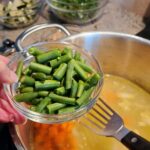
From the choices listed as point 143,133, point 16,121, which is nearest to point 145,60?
point 143,133

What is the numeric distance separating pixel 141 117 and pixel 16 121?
377 millimetres

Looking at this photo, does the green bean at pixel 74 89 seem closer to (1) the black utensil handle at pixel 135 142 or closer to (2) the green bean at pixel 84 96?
(2) the green bean at pixel 84 96

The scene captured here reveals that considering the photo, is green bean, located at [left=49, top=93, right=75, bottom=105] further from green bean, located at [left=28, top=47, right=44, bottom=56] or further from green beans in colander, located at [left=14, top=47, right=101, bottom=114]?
green bean, located at [left=28, top=47, right=44, bottom=56]

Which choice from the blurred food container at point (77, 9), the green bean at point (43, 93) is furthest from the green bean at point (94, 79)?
the blurred food container at point (77, 9)

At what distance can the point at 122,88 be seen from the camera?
1065 mm

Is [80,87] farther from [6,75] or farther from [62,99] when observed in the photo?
[6,75]

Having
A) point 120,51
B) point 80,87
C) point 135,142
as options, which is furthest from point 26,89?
point 120,51

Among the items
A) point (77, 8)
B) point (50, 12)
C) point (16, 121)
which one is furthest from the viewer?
point (50, 12)

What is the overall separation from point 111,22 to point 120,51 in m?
0.32

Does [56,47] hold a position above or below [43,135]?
above

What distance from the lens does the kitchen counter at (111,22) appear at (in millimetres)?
1315

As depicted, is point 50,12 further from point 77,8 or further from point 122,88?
point 122,88

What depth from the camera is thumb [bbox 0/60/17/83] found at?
73 cm

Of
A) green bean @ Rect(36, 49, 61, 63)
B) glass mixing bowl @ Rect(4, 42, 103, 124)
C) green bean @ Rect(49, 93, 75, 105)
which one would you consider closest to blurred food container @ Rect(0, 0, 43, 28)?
glass mixing bowl @ Rect(4, 42, 103, 124)
